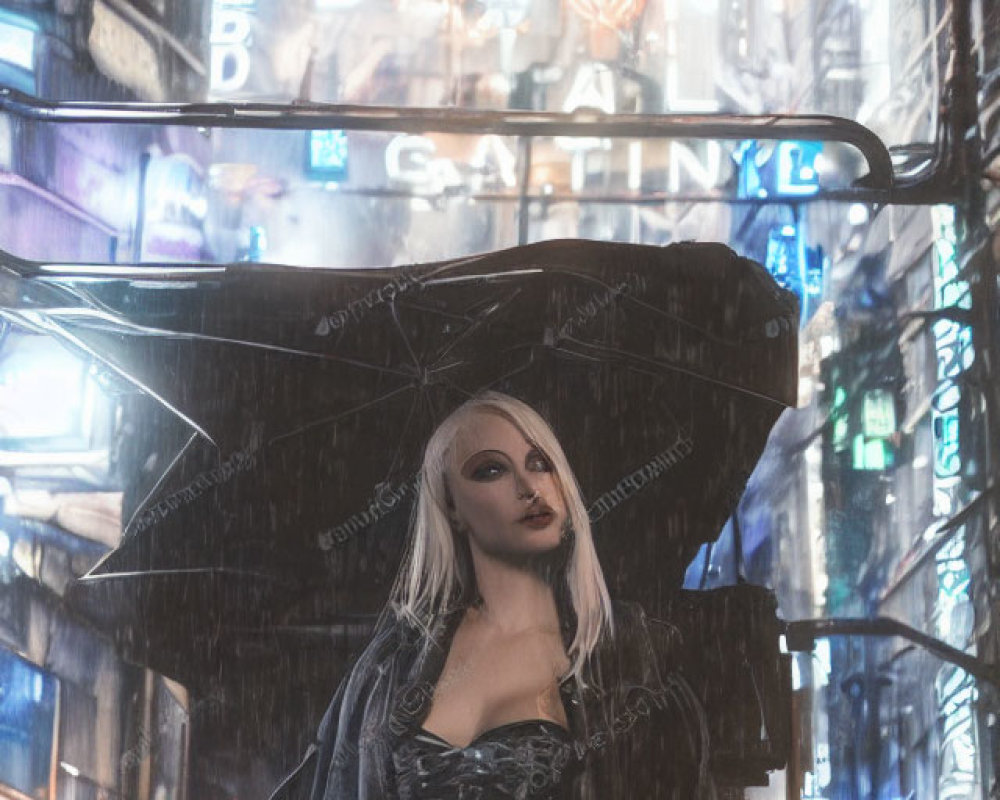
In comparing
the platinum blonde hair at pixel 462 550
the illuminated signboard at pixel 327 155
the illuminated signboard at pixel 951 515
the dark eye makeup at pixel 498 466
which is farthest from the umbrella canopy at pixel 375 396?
the illuminated signboard at pixel 327 155

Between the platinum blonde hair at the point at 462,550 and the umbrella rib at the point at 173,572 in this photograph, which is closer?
the platinum blonde hair at the point at 462,550

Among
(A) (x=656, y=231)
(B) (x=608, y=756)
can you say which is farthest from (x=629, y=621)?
(A) (x=656, y=231)

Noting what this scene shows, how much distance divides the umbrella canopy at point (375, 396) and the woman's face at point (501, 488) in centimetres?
23

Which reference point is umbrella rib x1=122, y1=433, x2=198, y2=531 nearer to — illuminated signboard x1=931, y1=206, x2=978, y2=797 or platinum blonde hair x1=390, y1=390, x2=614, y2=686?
platinum blonde hair x1=390, y1=390, x2=614, y2=686

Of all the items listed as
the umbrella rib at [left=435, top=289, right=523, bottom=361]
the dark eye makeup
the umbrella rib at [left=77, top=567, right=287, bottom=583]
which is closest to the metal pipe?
the dark eye makeup

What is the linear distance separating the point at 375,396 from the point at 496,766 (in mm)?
950

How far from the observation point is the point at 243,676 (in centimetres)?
292

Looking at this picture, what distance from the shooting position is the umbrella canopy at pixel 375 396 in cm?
290

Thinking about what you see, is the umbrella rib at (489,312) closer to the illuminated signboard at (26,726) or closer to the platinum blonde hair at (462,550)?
the platinum blonde hair at (462,550)

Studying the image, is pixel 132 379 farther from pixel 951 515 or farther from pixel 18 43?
pixel 951 515

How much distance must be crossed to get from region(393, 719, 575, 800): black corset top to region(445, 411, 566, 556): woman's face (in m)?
0.41

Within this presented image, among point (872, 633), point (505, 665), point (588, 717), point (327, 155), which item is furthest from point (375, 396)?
point (327, 155)

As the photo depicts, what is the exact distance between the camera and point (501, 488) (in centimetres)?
271

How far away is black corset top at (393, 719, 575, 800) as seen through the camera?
2.47 metres
